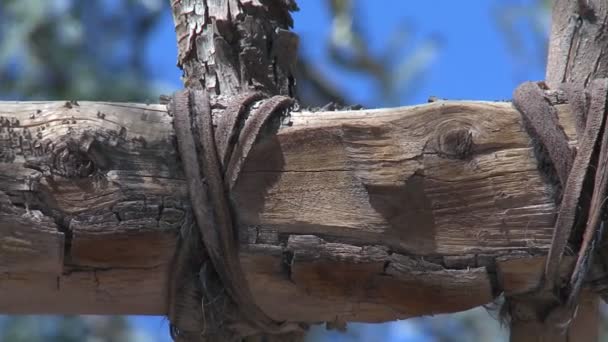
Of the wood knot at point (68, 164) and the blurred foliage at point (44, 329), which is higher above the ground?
the blurred foliage at point (44, 329)

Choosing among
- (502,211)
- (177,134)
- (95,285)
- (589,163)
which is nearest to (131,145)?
(177,134)

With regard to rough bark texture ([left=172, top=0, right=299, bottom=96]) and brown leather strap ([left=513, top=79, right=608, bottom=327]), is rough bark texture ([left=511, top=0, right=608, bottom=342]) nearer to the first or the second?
brown leather strap ([left=513, top=79, right=608, bottom=327])

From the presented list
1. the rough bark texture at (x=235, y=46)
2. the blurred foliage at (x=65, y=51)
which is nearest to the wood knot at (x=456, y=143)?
the rough bark texture at (x=235, y=46)

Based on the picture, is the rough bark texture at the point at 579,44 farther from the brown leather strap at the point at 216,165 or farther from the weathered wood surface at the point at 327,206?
the brown leather strap at the point at 216,165

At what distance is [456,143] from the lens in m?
1.41

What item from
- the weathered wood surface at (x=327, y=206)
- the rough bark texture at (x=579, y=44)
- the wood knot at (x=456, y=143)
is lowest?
the weathered wood surface at (x=327, y=206)

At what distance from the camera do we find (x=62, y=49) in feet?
19.0

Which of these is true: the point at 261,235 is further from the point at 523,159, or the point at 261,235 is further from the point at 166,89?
the point at 166,89

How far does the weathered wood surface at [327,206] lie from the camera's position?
54.6 inches

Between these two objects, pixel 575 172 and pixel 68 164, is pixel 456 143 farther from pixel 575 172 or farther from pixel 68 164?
pixel 68 164

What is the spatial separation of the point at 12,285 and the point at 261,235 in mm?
336

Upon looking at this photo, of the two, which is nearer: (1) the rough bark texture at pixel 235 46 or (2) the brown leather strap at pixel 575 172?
(2) the brown leather strap at pixel 575 172

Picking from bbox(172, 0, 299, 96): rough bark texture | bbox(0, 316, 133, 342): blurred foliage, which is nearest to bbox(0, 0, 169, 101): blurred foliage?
bbox(0, 316, 133, 342): blurred foliage

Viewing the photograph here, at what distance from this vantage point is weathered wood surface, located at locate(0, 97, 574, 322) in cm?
139
